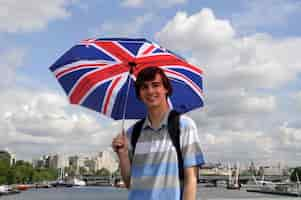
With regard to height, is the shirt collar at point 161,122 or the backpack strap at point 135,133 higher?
the shirt collar at point 161,122

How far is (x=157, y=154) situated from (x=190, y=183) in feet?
1.04

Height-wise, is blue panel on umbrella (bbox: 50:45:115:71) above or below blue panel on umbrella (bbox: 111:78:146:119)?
above

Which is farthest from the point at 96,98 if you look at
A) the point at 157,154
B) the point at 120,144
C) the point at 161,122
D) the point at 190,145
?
the point at 190,145

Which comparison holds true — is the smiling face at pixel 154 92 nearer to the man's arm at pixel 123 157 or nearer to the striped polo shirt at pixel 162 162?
the striped polo shirt at pixel 162 162

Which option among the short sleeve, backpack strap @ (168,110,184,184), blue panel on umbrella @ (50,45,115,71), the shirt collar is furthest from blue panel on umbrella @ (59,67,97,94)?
the short sleeve

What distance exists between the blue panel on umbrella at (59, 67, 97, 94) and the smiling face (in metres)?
1.18

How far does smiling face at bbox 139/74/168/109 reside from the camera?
4207 mm

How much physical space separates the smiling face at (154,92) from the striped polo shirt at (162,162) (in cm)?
16

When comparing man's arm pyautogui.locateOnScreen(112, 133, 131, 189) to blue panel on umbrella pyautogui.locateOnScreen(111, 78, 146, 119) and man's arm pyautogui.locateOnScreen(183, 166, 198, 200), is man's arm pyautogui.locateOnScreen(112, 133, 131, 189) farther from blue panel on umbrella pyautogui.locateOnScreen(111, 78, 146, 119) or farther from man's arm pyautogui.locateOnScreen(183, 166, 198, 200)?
blue panel on umbrella pyautogui.locateOnScreen(111, 78, 146, 119)

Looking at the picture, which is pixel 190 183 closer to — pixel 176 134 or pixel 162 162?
pixel 162 162

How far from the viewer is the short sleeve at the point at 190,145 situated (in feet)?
12.9

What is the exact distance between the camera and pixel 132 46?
202 inches

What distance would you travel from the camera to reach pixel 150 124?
419 cm

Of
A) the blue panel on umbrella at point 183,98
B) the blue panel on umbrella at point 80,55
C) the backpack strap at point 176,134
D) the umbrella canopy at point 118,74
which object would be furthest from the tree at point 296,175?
the backpack strap at point 176,134
